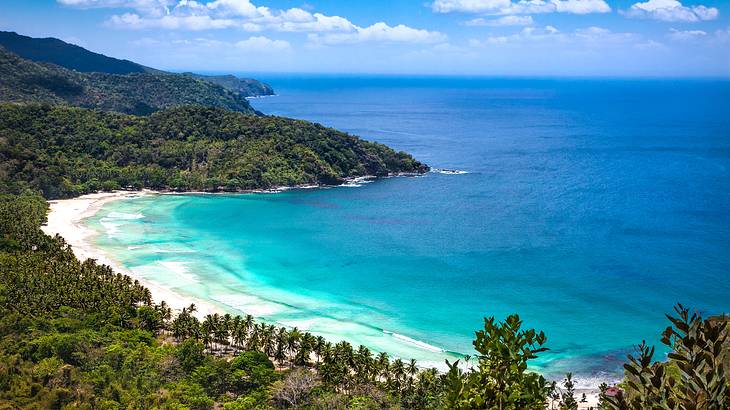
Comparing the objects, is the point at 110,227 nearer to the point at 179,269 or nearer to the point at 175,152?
the point at 179,269

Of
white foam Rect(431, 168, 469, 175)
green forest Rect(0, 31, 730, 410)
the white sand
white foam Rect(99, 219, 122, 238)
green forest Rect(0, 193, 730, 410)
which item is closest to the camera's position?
green forest Rect(0, 31, 730, 410)

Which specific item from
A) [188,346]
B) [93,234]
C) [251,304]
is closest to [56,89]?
[93,234]

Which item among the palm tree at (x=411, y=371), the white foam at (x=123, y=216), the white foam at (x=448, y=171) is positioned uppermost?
the white foam at (x=448, y=171)

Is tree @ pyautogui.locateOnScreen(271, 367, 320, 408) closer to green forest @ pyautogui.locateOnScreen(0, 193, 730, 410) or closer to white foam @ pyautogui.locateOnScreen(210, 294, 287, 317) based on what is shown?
green forest @ pyautogui.locateOnScreen(0, 193, 730, 410)

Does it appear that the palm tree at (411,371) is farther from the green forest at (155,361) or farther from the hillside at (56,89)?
the hillside at (56,89)

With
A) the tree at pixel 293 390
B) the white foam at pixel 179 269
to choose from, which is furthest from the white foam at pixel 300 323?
the white foam at pixel 179 269

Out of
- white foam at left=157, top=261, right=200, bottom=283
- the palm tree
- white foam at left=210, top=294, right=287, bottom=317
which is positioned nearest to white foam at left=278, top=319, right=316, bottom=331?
white foam at left=210, top=294, right=287, bottom=317
